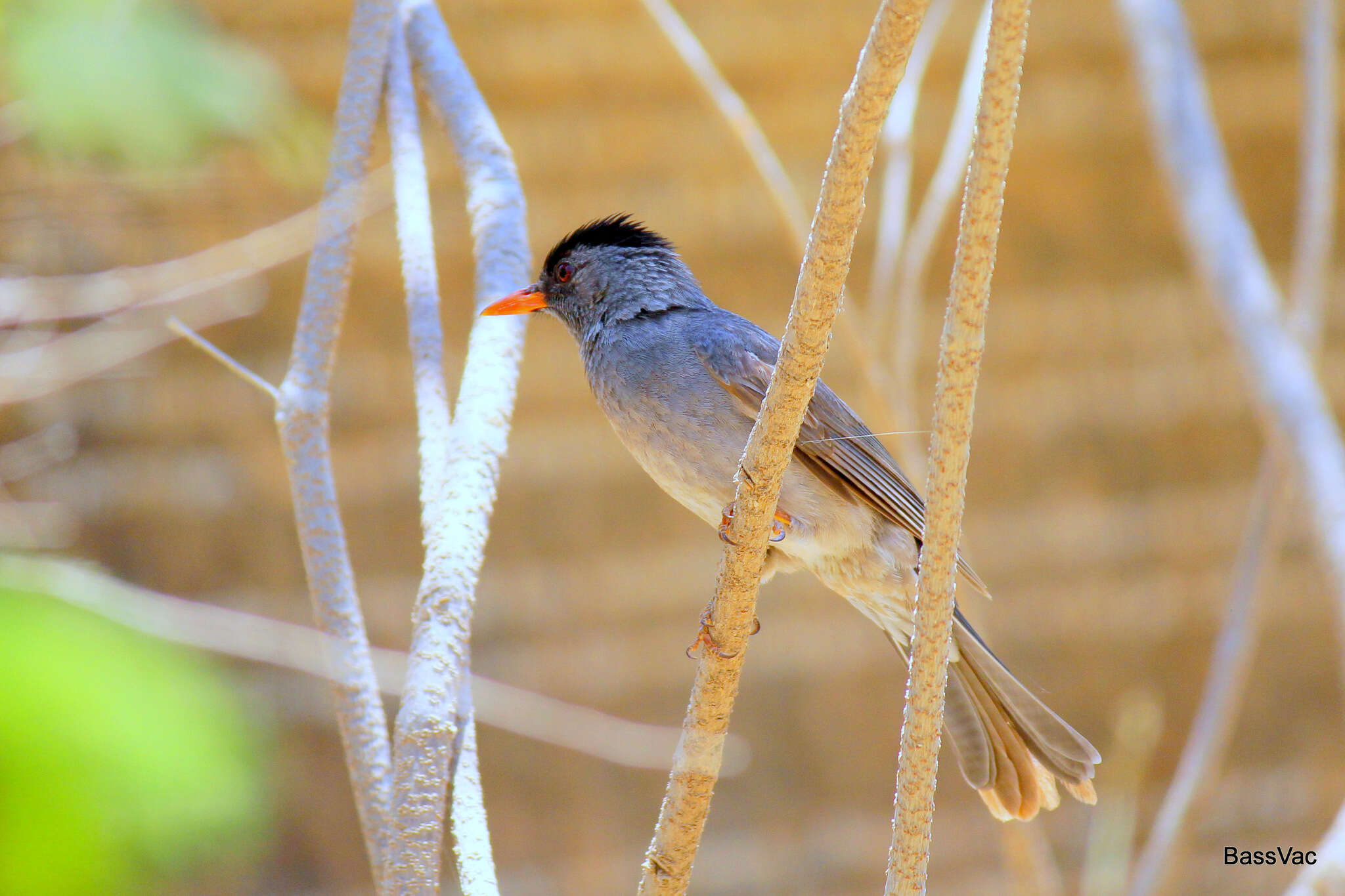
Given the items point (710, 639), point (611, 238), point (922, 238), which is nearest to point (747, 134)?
point (611, 238)

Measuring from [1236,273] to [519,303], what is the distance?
191 centimetres

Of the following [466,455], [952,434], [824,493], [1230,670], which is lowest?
[952,434]

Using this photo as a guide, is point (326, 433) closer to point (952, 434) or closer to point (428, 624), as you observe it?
point (428, 624)

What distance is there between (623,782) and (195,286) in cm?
263

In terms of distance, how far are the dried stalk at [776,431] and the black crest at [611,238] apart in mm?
1416

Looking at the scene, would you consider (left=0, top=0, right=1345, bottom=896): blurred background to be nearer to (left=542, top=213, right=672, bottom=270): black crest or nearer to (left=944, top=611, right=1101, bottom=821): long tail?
(left=542, top=213, right=672, bottom=270): black crest

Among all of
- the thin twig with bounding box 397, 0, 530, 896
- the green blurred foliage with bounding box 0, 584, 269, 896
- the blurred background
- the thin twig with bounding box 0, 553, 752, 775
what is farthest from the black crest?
the green blurred foliage with bounding box 0, 584, 269, 896

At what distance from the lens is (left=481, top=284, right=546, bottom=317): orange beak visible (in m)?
2.38

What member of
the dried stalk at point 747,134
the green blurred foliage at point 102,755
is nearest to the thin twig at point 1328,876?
the dried stalk at point 747,134

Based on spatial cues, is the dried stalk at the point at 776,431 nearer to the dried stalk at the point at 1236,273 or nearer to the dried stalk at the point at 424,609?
the dried stalk at the point at 424,609

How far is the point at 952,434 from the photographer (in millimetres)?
1367

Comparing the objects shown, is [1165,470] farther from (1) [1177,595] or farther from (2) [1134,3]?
(2) [1134,3]

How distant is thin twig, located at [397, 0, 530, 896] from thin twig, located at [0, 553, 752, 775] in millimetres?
282

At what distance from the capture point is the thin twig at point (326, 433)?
1.96 m
